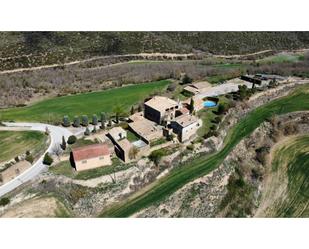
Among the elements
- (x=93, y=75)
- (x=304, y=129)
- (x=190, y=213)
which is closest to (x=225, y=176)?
(x=190, y=213)

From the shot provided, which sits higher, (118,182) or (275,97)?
Answer: (275,97)

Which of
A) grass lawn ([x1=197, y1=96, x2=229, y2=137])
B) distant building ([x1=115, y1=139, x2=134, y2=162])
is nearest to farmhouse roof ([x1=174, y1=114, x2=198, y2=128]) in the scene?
grass lawn ([x1=197, y1=96, x2=229, y2=137])

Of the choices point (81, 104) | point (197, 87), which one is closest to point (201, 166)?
point (197, 87)

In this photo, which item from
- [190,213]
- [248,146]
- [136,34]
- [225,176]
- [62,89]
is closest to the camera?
[190,213]

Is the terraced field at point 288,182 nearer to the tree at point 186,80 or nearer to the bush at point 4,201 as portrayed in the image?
the tree at point 186,80

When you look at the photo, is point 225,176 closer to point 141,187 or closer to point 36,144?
point 141,187

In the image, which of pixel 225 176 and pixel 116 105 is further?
pixel 116 105

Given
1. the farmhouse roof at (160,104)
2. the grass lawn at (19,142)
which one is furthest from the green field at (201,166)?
the grass lawn at (19,142)
